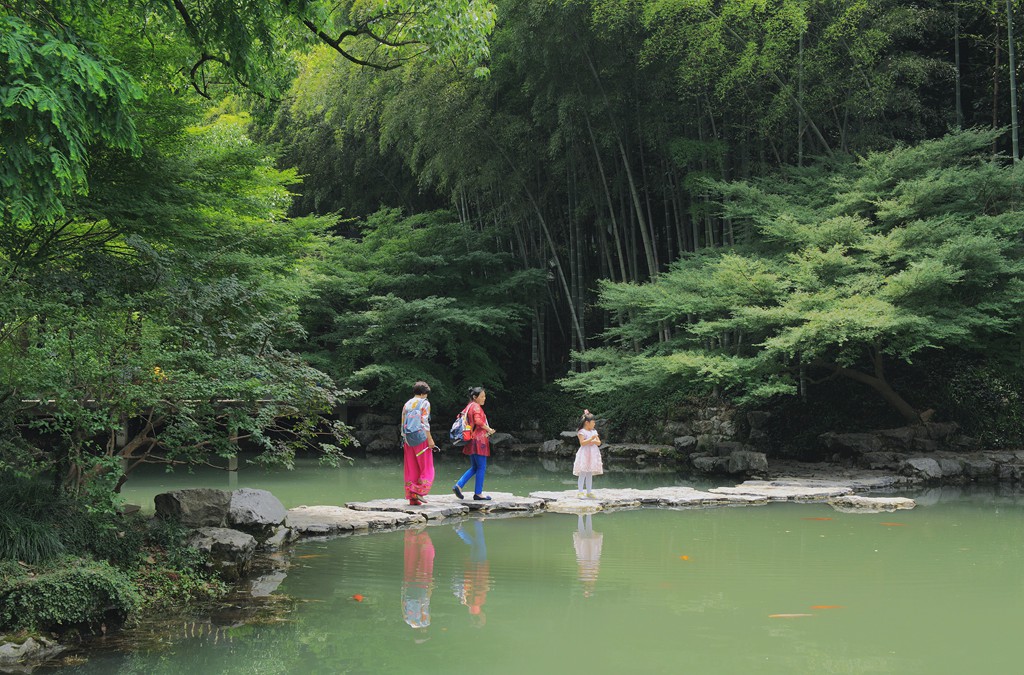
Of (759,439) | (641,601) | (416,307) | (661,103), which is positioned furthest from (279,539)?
(661,103)

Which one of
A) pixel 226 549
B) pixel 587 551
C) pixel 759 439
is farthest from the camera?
pixel 759 439

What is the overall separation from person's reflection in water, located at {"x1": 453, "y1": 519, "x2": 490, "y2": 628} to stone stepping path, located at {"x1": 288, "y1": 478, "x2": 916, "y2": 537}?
2.59 feet

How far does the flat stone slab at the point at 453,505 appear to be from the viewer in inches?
306

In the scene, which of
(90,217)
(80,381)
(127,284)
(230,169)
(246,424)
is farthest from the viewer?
(230,169)

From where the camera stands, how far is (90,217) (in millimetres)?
6352

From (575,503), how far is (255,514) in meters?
3.37

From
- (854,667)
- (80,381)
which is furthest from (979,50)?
(80,381)

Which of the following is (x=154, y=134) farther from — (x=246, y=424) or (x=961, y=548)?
(x=961, y=548)

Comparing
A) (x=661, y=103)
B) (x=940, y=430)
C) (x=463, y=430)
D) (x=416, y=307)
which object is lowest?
(x=940, y=430)

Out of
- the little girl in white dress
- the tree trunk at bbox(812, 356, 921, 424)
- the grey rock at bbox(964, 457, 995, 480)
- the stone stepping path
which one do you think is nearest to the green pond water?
the stone stepping path

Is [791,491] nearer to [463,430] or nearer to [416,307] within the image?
[463,430]

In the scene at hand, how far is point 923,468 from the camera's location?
1062cm

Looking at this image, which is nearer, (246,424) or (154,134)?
(246,424)

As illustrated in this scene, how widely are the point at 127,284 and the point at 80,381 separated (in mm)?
1336
